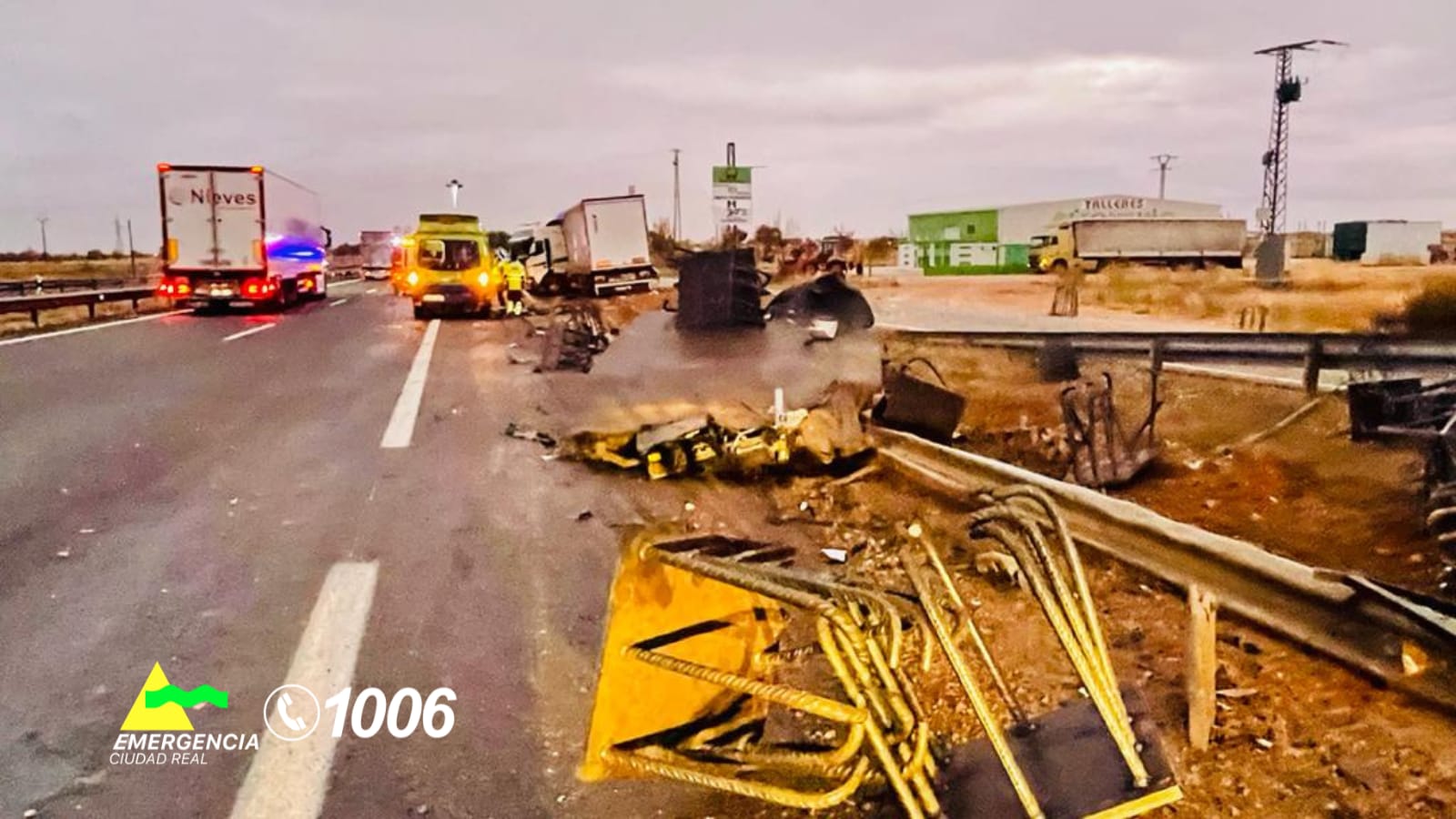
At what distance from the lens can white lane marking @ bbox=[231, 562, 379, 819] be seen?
10.3ft

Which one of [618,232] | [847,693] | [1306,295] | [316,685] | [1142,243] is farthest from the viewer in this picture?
[618,232]

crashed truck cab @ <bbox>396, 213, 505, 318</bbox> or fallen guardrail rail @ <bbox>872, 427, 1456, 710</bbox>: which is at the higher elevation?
crashed truck cab @ <bbox>396, 213, 505, 318</bbox>

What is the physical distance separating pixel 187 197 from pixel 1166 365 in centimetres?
2217

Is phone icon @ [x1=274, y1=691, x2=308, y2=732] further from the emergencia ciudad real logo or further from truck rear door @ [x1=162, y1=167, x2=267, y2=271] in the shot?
truck rear door @ [x1=162, y1=167, x2=267, y2=271]

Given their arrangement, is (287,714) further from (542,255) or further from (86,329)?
(86,329)

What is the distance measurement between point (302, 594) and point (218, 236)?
2173cm

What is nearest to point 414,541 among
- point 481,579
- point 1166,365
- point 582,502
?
point 481,579

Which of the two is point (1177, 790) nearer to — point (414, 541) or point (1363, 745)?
point (1363, 745)

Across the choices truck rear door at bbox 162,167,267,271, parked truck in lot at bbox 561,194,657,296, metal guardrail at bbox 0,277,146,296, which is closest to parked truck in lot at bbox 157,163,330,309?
truck rear door at bbox 162,167,267,271

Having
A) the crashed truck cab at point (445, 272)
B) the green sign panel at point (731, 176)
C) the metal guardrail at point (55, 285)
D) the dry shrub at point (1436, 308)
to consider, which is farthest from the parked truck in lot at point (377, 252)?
the dry shrub at point (1436, 308)

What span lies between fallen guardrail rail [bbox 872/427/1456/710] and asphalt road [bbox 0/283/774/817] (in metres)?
2.08

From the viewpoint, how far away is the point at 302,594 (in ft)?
15.9

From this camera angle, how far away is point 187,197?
24.0 meters

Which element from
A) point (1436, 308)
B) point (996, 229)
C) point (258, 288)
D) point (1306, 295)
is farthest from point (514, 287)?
point (1436, 308)
